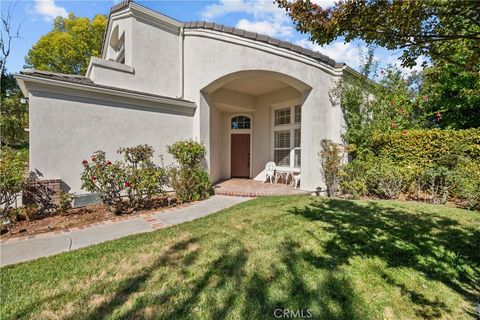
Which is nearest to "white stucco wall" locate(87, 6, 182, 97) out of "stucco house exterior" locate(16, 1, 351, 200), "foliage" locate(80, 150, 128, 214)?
"stucco house exterior" locate(16, 1, 351, 200)

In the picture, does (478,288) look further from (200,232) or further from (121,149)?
(121,149)

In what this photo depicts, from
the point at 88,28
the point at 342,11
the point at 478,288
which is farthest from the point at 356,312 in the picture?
the point at 88,28

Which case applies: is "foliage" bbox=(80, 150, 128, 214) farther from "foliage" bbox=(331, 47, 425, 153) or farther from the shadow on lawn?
"foliage" bbox=(331, 47, 425, 153)

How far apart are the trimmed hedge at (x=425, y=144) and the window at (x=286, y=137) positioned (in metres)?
3.19

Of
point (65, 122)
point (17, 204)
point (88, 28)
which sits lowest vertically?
point (17, 204)

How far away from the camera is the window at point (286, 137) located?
1051 centimetres

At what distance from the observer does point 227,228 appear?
15.7ft

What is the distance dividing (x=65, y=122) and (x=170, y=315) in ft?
20.6

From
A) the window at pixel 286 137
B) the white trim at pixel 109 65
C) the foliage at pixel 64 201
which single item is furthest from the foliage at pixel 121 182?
the window at pixel 286 137

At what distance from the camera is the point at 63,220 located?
554 cm

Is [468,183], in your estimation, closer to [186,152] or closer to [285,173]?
[285,173]

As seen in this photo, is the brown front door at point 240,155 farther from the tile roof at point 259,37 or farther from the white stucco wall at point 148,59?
the tile roof at point 259,37

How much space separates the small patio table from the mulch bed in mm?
5989

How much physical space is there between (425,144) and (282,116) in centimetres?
578
